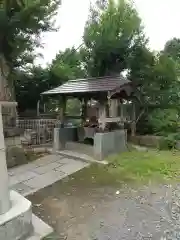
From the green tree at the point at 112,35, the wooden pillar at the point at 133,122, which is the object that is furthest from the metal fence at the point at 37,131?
the green tree at the point at 112,35

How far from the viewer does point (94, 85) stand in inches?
330

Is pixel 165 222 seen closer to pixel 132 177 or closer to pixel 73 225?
pixel 73 225

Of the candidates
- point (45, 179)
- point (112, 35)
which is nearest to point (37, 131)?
point (45, 179)

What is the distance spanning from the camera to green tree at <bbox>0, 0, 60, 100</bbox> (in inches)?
317

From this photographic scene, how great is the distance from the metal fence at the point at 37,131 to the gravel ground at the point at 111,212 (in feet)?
Result: 14.9

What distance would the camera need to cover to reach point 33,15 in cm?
850

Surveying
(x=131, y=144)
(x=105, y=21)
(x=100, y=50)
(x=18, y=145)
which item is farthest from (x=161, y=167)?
(x=105, y=21)

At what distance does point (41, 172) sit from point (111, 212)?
9.52ft

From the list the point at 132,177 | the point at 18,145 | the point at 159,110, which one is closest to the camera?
the point at 132,177

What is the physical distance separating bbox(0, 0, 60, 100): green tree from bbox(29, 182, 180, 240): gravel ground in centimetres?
400

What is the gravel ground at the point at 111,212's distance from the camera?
12.6ft

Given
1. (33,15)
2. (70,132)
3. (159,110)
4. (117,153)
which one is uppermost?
(33,15)

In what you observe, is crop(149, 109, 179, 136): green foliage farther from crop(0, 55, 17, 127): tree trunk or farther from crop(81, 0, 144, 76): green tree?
crop(0, 55, 17, 127): tree trunk

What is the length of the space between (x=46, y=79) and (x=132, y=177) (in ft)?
28.5
